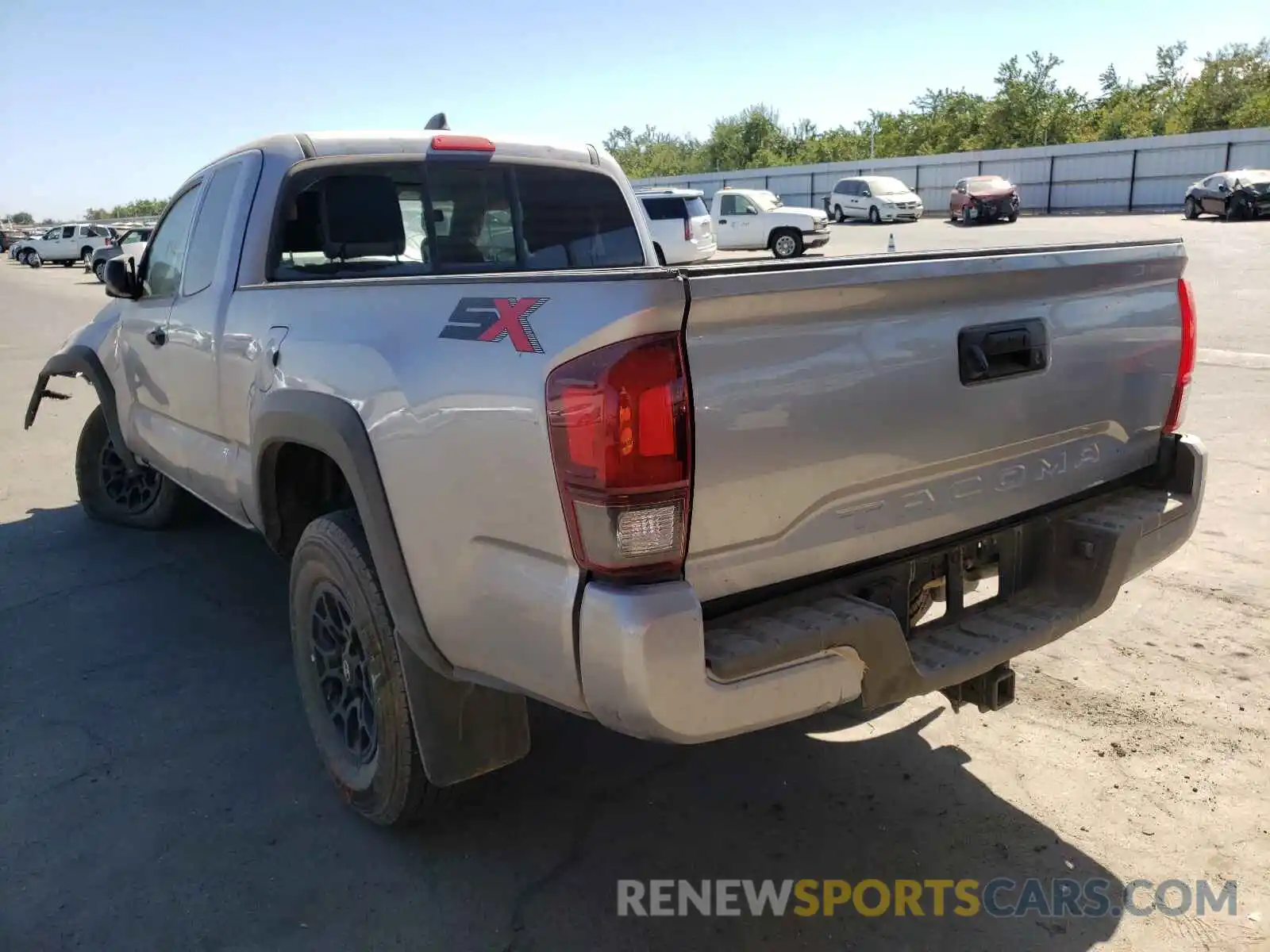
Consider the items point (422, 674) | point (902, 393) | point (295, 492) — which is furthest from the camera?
point (295, 492)

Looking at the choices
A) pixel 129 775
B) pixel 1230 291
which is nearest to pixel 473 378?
pixel 129 775

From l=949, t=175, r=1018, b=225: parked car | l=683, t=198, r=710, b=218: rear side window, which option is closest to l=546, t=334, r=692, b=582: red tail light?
l=683, t=198, r=710, b=218: rear side window

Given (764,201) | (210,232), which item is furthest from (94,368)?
(764,201)

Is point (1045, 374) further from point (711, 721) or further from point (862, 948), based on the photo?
point (862, 948)

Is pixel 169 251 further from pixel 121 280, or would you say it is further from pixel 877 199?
pixel 877 199

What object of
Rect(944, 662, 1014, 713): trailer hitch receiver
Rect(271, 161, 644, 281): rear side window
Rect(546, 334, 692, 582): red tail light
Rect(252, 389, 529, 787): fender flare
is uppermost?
Rect(271, 161, 644, 281): rear side window

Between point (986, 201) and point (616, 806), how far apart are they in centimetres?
3430

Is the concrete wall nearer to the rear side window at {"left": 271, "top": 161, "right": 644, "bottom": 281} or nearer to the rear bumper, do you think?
the rear side window at {"left": 271, "top": 161, "right": 644, "bottom": 281}

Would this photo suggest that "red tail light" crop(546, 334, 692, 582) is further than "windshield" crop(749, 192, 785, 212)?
No

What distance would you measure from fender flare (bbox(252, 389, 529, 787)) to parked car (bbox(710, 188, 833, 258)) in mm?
24213

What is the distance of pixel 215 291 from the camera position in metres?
3.90

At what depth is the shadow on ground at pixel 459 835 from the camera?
2561 millimetres

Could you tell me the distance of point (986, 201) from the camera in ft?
110

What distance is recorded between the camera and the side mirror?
4.79m
